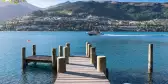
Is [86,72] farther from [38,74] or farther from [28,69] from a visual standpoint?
[28,69]

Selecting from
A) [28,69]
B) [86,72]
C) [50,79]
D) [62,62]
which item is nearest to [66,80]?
[62,62]

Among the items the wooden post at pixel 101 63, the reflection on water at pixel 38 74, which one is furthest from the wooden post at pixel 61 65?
the reflection on water at pixel 38 74

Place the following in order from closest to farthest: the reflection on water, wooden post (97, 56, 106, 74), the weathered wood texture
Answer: the weathered wood texture
wooden post (97, 56, 106, 74)
the reflection on water

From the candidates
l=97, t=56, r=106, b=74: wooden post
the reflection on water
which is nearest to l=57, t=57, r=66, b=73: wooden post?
l=97, t=56, r=106, b=74: wooden post

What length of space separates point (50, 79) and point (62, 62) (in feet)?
33.7

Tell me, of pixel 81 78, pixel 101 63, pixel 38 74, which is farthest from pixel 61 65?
pixel 38 74

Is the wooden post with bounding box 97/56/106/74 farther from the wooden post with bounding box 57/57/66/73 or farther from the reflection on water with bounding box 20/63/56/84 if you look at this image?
the reflection on water with bounding box 20/63/56/84

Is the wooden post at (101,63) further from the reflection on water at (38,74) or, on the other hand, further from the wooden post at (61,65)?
the reflection on water at (38,74)

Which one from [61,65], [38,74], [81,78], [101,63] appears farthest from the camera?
[38,74]

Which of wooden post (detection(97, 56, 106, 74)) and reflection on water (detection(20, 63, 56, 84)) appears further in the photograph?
reflection on water (detection(20, 63, 56, 84))

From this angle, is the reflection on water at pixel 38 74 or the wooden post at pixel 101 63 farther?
the reflection on water at pixel 38 74

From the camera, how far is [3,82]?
29.3 metres

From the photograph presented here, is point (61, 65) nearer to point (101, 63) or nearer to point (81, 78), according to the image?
point (81, 78)

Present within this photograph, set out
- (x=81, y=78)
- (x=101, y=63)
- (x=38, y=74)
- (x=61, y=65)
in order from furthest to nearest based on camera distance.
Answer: (x=38, y=74) < (x=61, y=65) < (x=101, y=63) < (x=81, y=78)
